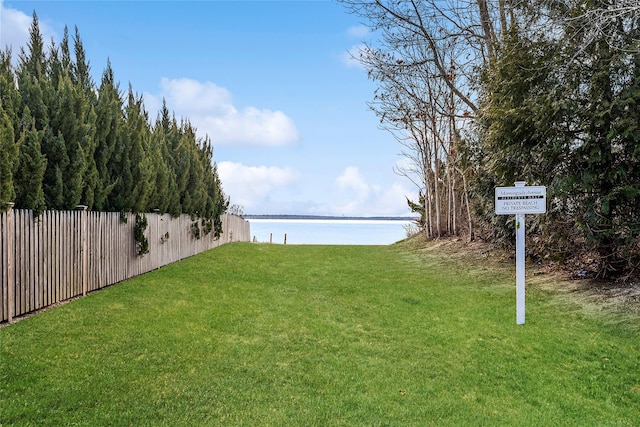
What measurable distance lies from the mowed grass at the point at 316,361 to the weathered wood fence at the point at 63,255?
0.39m

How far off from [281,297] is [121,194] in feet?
→ 13.6

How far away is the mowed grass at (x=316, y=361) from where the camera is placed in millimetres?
3359

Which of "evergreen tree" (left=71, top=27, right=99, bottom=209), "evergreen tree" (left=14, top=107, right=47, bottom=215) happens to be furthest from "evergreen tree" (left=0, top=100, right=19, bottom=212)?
"evergreen tree" (left=71, top=27, right=99, bottom=209)

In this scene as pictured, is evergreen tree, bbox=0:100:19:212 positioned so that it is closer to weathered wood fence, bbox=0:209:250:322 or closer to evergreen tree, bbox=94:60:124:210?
weathered wood fence, bbox=0:209:250:322

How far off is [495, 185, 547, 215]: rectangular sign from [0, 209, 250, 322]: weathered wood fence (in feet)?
21.4

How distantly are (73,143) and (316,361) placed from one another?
5.69 meters

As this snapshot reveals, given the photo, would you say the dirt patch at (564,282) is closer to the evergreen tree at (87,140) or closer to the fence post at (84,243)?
the fence post at (84,243)

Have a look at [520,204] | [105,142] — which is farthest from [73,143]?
[520,204]

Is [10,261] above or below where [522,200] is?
below

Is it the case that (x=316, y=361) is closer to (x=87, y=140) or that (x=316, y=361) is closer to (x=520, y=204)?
(x=520, y=204)

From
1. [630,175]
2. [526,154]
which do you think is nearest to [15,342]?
[526,154]

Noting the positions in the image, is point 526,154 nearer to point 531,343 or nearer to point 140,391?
point 531,343

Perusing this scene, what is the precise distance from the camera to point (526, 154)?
7.59m

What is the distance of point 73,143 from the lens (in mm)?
7309
